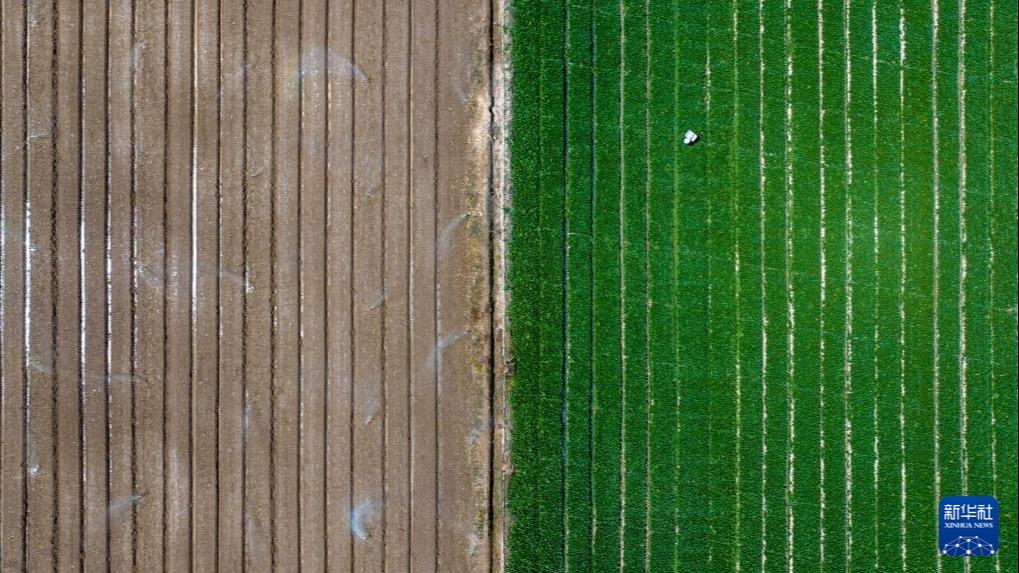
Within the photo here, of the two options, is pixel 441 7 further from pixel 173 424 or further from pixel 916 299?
pixel 916 299

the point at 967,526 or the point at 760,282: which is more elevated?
the point at 760,282

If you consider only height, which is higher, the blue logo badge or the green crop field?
the green crop field

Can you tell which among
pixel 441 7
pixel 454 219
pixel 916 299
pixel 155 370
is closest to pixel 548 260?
pixel 454 219

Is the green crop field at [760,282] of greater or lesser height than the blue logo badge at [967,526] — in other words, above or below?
above

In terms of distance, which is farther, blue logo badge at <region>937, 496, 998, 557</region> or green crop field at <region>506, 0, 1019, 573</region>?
green crop field at <region>506, 0, 1019, 573</region>
